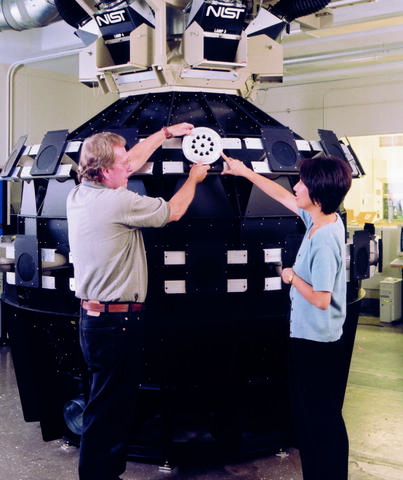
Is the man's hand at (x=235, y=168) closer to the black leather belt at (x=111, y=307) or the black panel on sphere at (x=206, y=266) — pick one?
the black panel on sphere at (x=206, y=266)

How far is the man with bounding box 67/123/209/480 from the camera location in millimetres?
2779

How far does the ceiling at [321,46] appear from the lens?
285 inches

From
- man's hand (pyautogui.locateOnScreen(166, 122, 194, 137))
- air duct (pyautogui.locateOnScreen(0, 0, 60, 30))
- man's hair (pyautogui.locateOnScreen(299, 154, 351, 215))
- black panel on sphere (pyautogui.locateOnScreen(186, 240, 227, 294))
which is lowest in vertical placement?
black panel on sphere (pyautogui.locateOnScreen(186, 240, 227, 294))

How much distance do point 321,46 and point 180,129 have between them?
552cm

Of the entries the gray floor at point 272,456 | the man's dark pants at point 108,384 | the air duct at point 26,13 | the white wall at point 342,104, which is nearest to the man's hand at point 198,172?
the man's dark pants at point 108,384

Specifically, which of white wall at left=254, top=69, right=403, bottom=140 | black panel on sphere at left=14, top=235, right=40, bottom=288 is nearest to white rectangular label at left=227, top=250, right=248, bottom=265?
black panel on sphere at left=14, top=235, right=40, bottom=288

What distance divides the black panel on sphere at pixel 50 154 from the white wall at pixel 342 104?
5.31m

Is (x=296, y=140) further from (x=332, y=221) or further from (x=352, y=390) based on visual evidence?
(x=352, y=390)

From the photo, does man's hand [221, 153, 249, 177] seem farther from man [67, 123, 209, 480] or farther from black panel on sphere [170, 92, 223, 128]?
man [67, 123, 209, 480]

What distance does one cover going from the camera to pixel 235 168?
3.40 meters

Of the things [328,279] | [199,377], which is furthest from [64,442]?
[328,279]

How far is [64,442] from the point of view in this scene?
3.91m

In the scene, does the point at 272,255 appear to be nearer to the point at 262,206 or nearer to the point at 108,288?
the point at 262,206

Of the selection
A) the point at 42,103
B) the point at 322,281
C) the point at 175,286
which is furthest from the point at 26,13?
the point at 322,281
